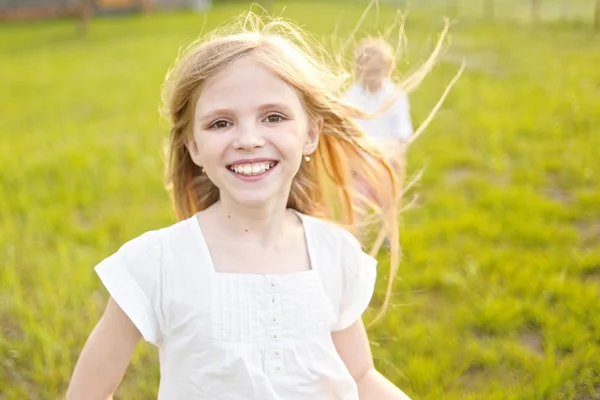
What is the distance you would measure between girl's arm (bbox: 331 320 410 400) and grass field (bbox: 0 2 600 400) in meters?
0.77

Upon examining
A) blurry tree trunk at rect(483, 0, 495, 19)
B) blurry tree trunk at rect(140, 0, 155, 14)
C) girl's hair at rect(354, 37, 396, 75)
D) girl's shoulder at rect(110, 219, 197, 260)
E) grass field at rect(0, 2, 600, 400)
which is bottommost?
grass field at rect(0, 2, 600, 400)

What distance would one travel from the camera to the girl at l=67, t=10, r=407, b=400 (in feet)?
5.59

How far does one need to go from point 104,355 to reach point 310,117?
0.82m

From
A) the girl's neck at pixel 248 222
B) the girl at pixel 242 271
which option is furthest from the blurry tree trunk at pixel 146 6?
the girl's neck at pixel 248 222

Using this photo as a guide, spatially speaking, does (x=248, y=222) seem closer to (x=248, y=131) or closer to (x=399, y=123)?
(x=248, y=131)

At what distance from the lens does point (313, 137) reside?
1.98m

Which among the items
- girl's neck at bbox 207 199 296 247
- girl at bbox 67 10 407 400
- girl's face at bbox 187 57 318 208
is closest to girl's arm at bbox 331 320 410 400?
girl at bbox 67 10 407 400

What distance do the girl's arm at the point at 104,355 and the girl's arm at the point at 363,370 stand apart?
59 cm

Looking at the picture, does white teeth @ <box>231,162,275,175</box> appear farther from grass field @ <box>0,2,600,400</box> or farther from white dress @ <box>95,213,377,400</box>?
grass field @ <box>0,2,600,400</box>

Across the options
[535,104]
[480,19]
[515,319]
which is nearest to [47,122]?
[535,104]

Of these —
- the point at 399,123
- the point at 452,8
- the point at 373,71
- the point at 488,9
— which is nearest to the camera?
the point at 373,71

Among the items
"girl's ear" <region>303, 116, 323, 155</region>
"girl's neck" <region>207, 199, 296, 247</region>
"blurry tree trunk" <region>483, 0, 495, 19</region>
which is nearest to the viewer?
"girl's neck" <region>207, 199, 296, 247</region>

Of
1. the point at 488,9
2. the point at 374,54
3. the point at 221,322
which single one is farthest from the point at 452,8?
the point at 221,322

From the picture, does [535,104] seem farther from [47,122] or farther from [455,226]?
[47,122]
